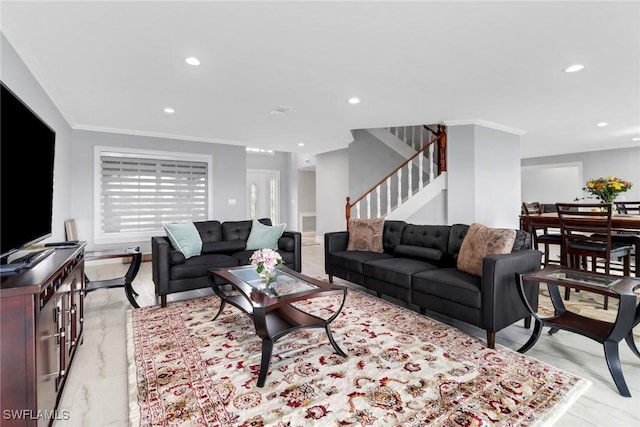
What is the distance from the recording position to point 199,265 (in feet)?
11.7

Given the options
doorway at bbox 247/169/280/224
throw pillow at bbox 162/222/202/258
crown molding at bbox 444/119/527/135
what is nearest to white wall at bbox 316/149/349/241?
doorway at bbox 247/169/280/224

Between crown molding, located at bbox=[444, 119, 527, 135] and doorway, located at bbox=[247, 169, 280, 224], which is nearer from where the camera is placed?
crown molding, located at bbox=[444, 119, 527, 135]

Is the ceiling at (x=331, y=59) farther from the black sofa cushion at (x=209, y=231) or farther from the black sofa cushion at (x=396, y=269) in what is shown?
the black sofa cushion at (x=396, y=269)

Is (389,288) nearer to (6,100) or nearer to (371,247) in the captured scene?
(371,247)

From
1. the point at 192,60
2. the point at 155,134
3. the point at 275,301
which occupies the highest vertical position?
the point at 155,134

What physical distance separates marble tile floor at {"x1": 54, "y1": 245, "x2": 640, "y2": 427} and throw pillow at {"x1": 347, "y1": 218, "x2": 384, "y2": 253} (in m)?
1.23

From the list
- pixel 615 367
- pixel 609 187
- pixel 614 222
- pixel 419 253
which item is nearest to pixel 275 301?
pixel 419 253

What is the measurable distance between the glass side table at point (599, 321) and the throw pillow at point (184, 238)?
3352mm

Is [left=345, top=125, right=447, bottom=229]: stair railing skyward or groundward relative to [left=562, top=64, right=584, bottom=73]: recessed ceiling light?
groundward

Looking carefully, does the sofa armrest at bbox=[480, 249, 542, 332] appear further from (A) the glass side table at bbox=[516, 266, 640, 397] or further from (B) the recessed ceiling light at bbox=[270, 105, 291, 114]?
(B) the recessed ceiling light at bbox=[270, 105, 291, 114]

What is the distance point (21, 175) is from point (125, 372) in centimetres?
141

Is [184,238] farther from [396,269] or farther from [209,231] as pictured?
[396,269]

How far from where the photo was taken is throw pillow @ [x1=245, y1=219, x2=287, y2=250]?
4355 mm

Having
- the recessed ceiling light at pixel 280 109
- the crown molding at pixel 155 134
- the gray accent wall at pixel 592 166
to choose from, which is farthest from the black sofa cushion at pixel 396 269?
the gray accent wall at pixel 592 166
